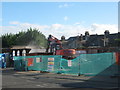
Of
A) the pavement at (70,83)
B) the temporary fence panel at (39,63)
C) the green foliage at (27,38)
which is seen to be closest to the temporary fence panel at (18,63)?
the temporary fence panel at (39,63)

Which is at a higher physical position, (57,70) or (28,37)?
(28,37)

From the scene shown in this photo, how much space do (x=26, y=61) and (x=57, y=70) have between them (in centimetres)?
650

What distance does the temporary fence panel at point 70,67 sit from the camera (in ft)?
68.7

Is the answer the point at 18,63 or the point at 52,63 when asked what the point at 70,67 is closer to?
the point at 52,63

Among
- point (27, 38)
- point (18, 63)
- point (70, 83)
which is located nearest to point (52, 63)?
Result: point (18, 63)

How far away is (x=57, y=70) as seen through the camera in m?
23.4

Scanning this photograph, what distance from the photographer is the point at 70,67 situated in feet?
71.1

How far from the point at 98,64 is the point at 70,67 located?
135 inches

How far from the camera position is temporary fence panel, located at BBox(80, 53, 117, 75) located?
18370mm

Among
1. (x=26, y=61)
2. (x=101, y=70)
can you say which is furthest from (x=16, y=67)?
(x=101, y=70)

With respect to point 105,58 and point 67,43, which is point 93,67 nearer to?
point 105,58

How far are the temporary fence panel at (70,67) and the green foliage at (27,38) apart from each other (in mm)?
74213

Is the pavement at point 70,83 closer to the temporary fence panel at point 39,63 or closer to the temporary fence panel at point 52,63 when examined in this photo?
the temporary fence panel at point 52,63

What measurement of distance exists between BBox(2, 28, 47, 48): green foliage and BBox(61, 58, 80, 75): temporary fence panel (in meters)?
74.2
